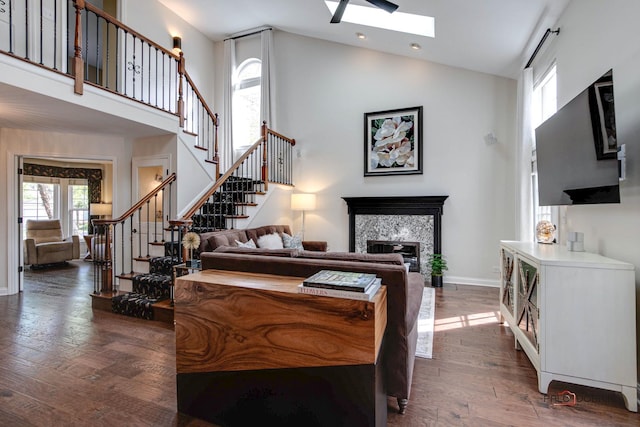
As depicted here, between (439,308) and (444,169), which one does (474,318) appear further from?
(444,169)

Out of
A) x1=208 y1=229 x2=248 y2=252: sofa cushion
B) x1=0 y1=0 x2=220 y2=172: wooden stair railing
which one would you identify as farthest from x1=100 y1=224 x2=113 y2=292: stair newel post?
x1=0 y1=0 x2=220 y2=172: wooden stair railing

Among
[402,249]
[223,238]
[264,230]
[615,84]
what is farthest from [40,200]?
[615,84]

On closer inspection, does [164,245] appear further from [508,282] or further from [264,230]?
[508,282]

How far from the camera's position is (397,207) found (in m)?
5.16

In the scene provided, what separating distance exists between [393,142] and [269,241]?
2.72 meters

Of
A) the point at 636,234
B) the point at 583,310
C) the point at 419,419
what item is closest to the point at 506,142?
the point at 636,234

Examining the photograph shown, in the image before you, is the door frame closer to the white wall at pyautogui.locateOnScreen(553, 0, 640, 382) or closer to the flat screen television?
the flat screen television

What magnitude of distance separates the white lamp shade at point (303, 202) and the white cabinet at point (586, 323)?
3.86 m

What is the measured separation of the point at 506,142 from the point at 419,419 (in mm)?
4308

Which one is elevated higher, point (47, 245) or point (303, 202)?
point (303, 202)

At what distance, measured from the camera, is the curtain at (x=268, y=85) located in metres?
6.13

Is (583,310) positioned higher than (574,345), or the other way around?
(583,310)

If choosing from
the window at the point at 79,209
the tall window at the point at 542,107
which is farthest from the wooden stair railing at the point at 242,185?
the window at the point at 79,209

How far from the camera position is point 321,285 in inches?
57.7
